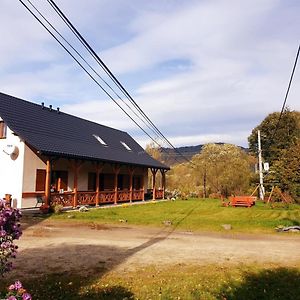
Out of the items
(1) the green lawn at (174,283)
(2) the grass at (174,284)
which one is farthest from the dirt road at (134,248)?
(2) the grass at (174,284)

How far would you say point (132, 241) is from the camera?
12.5 m

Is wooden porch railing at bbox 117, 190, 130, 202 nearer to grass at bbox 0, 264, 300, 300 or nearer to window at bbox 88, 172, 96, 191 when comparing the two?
window at bbox 88, 172, 96, 191

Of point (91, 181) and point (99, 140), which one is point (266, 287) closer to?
point (91, 181)

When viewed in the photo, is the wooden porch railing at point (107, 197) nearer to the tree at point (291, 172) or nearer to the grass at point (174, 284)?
the tree at point (291, 172)

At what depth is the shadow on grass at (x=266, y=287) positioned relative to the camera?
6824mm

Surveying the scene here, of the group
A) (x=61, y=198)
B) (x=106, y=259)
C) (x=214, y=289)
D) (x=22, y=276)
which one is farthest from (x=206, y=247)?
(x=61, y=198)

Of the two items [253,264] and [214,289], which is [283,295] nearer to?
[214,289]

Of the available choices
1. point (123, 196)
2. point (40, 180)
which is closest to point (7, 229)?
point (40, 180)

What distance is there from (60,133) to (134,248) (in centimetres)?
1645

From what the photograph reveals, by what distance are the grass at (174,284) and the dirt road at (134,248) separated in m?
0.64

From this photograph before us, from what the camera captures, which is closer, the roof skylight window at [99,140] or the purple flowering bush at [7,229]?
the purple flowering bush at [7,229]

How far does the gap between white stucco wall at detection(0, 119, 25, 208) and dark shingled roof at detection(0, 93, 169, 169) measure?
0.77 m

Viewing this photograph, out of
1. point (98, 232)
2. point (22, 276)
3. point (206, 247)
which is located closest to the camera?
point (22, 276)

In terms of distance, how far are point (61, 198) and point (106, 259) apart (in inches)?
536
